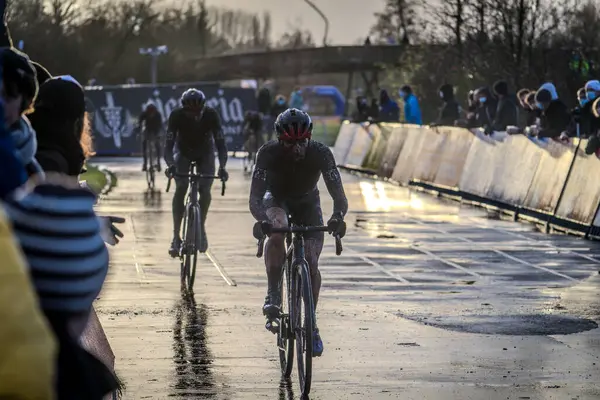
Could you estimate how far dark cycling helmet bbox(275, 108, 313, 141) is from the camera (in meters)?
9.52

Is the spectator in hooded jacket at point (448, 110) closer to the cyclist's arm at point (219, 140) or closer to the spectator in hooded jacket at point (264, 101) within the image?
the spectator in hooded jacket at point (264, 101)

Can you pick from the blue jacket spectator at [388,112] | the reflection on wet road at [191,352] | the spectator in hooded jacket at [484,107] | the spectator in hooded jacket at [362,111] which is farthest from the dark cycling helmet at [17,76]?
the spectator in hooded jacket at [362,111]

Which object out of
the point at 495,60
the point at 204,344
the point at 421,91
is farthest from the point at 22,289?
the point at 421,91

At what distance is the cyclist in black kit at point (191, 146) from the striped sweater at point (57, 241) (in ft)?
38.3

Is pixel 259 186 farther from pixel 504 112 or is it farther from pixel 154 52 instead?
pixel 154 52

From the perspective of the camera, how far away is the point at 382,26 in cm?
8512

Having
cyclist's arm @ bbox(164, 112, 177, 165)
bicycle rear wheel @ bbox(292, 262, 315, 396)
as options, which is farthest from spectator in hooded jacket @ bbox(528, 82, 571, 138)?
bicycle rear wheel @ bbox(292, 262, 315, 396)

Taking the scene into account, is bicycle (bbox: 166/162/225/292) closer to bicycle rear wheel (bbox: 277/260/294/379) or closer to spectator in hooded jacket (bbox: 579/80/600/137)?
bicycle rear wheel (bbox: 277/260/294/379)

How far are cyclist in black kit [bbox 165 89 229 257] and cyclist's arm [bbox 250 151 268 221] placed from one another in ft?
18.3

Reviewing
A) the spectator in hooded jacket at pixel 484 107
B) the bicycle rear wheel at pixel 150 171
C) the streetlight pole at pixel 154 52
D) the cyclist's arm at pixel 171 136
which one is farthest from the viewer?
the streetlight pole at pixel 154 52

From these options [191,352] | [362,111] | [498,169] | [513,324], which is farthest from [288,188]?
[362,111]

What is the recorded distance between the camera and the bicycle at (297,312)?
8.87 metres

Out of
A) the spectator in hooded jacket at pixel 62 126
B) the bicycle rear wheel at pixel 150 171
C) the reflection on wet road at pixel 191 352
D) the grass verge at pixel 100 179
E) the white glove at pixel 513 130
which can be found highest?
the spectator in hooded jacket at pixel 62 126

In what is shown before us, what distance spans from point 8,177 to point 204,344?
24.4ft
